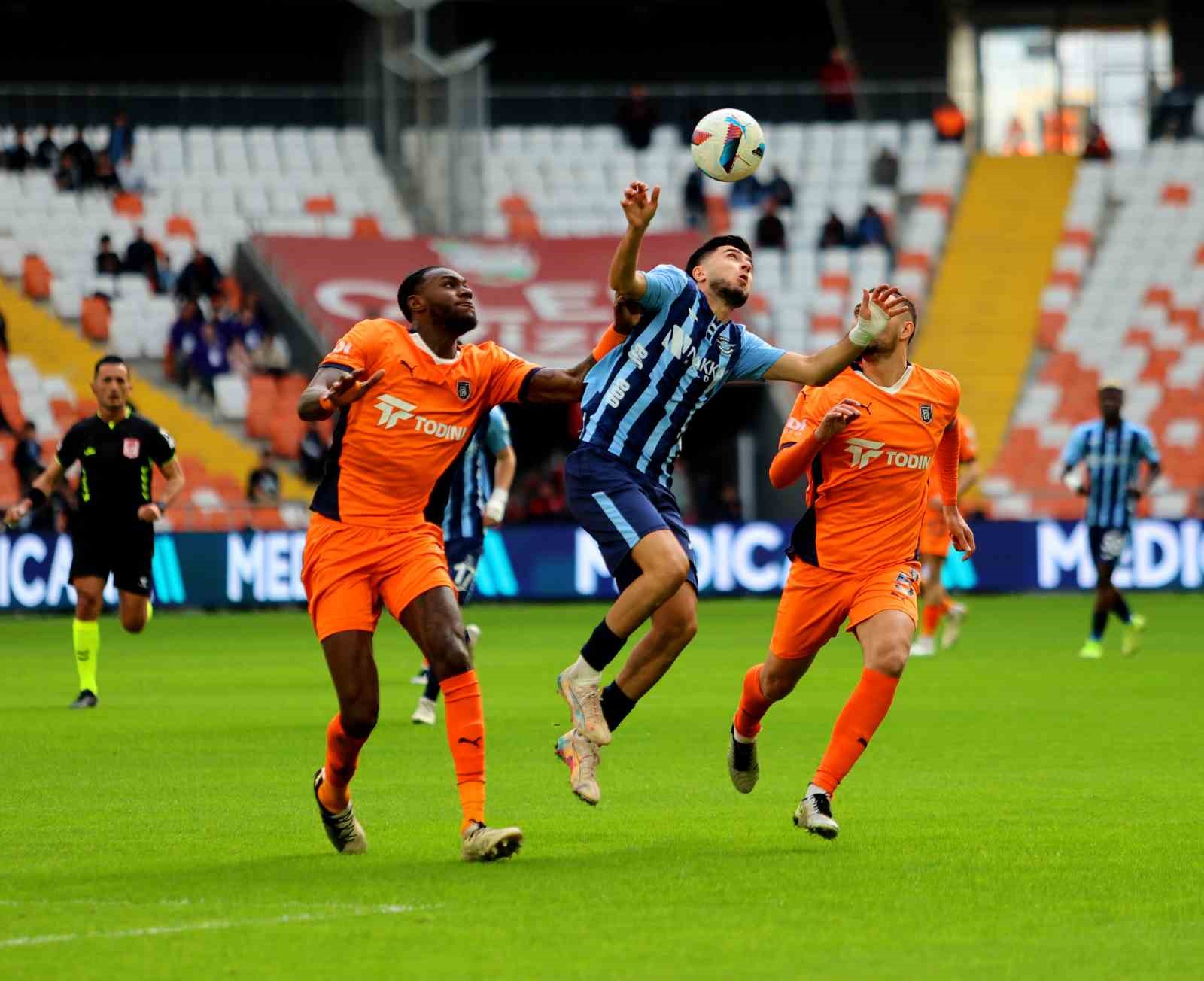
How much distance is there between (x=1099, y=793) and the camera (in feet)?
34.0

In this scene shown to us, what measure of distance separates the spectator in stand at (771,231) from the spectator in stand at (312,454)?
10103 mm

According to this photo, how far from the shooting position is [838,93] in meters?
41.4

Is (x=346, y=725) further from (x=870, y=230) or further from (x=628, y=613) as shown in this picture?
(x=870, y=230)

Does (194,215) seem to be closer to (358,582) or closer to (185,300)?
(185,300)

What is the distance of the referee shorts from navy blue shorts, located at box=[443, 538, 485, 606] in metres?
2.17

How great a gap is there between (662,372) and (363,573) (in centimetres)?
162

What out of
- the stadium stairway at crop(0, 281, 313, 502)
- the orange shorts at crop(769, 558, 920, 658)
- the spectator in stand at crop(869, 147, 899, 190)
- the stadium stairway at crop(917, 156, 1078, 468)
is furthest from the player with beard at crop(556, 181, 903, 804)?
the spectator in stand at crop(869, 147, 899, 190)

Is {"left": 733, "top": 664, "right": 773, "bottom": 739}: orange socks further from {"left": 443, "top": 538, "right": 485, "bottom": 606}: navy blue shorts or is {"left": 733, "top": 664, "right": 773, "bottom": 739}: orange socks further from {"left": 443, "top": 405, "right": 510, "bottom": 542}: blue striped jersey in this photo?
{"left": 443, "top": 405, "right": 510, "bottom": 542}: blue striped jersey

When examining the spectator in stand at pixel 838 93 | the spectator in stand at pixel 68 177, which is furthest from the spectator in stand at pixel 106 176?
the spectator in stand at pixel 838 93

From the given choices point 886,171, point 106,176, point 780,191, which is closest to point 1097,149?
point 886,171

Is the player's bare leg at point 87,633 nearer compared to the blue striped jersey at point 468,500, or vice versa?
the blue striped jersey at point 468,500

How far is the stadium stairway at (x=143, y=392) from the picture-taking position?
31938 millimetres

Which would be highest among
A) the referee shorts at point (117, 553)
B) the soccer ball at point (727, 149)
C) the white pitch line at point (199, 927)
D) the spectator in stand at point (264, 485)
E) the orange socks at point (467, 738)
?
the soccer ball at point (727, 149)

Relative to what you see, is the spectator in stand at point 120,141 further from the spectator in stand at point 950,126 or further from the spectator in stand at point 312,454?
the spectator in stand at point 950,126
